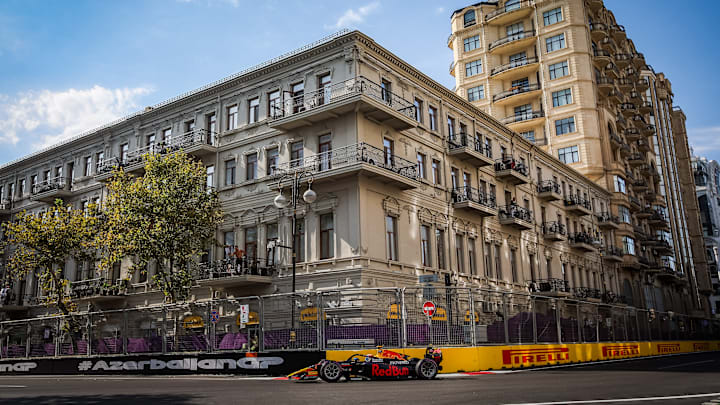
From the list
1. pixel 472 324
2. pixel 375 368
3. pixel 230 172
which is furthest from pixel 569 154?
pixel 375 368

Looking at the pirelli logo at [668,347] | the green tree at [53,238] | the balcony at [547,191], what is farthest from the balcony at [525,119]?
the green tree at [53,238]

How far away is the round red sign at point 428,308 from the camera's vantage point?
1806 centimetres

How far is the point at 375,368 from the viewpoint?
15.6 meters

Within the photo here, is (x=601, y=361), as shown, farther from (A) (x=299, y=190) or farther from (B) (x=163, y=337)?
(B) (x=163, y=337)

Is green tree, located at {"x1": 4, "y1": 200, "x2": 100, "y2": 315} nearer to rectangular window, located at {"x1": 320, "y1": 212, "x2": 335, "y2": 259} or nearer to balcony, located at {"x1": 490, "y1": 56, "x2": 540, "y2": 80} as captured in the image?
rectangular window, located at {"x1": 320, "y1": 212, "x2": 335, "y2": 259}

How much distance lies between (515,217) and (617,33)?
147 feet

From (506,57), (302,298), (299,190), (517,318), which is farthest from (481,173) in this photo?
(506,57)

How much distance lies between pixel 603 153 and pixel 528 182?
2103cm

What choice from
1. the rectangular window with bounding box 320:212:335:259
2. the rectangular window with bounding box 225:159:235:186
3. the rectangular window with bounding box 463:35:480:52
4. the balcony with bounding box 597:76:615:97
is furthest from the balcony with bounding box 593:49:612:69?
the rectangular window with bounding box 320:212:335:259

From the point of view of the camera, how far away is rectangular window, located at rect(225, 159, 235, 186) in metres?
32.3

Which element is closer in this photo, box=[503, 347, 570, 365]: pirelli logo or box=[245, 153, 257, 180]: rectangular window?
box=[503, 347, 570, 365]: pirelli logo

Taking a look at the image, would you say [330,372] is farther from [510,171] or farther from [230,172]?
[510,171]

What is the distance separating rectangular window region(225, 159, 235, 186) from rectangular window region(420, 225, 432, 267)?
36.1ft

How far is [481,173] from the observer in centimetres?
3725
